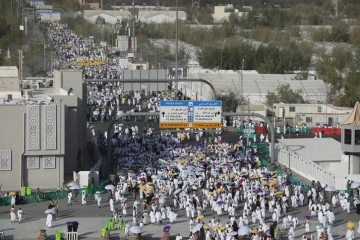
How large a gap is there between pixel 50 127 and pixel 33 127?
0.43 metres

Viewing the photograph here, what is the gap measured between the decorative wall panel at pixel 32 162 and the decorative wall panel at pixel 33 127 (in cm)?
28

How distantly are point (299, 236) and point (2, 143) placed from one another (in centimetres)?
865

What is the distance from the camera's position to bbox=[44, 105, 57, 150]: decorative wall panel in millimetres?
28391

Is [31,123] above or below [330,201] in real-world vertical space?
above

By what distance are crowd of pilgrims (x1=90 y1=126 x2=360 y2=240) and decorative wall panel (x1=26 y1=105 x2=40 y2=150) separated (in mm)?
2365

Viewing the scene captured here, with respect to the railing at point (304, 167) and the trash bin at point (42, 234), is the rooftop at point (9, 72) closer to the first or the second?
the railing at point (304, 167)

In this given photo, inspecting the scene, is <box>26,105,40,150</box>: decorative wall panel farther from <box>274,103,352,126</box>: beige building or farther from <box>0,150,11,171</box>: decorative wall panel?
<box>274,103,352,126</box>: beige building

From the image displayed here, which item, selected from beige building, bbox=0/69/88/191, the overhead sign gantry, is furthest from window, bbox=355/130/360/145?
beige building, bbox=0/69/88/191

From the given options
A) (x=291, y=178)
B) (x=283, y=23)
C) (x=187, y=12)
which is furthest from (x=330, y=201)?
(x=187, y=12)

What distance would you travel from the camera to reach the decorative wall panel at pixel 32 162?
2845cm

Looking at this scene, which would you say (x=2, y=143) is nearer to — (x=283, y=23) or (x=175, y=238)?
(x=175, y=238)

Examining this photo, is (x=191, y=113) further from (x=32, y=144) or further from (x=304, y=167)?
(x=32, y=144)

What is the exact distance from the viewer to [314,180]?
2972 cm

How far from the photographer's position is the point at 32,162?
93.4 feet
